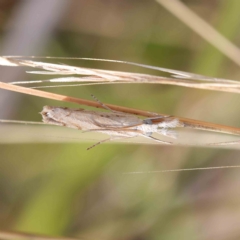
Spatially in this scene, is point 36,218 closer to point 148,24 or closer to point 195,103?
point 195,103

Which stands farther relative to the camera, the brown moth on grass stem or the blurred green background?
the blurred green background

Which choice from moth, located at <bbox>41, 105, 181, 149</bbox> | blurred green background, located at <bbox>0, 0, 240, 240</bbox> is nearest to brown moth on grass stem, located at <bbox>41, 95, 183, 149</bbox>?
moth, located at <bbox>41, 105, 181, 149</bbox>

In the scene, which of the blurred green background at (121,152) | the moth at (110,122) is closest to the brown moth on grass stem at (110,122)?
the moth at (110,122)

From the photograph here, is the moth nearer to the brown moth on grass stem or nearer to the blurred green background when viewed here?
the brown moth on grass stem

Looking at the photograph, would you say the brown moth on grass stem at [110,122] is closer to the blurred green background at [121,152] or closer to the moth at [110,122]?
the moth at [110,122]

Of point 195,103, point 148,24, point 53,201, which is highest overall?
point 148,24

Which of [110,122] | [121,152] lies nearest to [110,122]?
[110,122]

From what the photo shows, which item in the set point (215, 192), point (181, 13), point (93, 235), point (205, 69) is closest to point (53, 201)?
point (93, 235)
